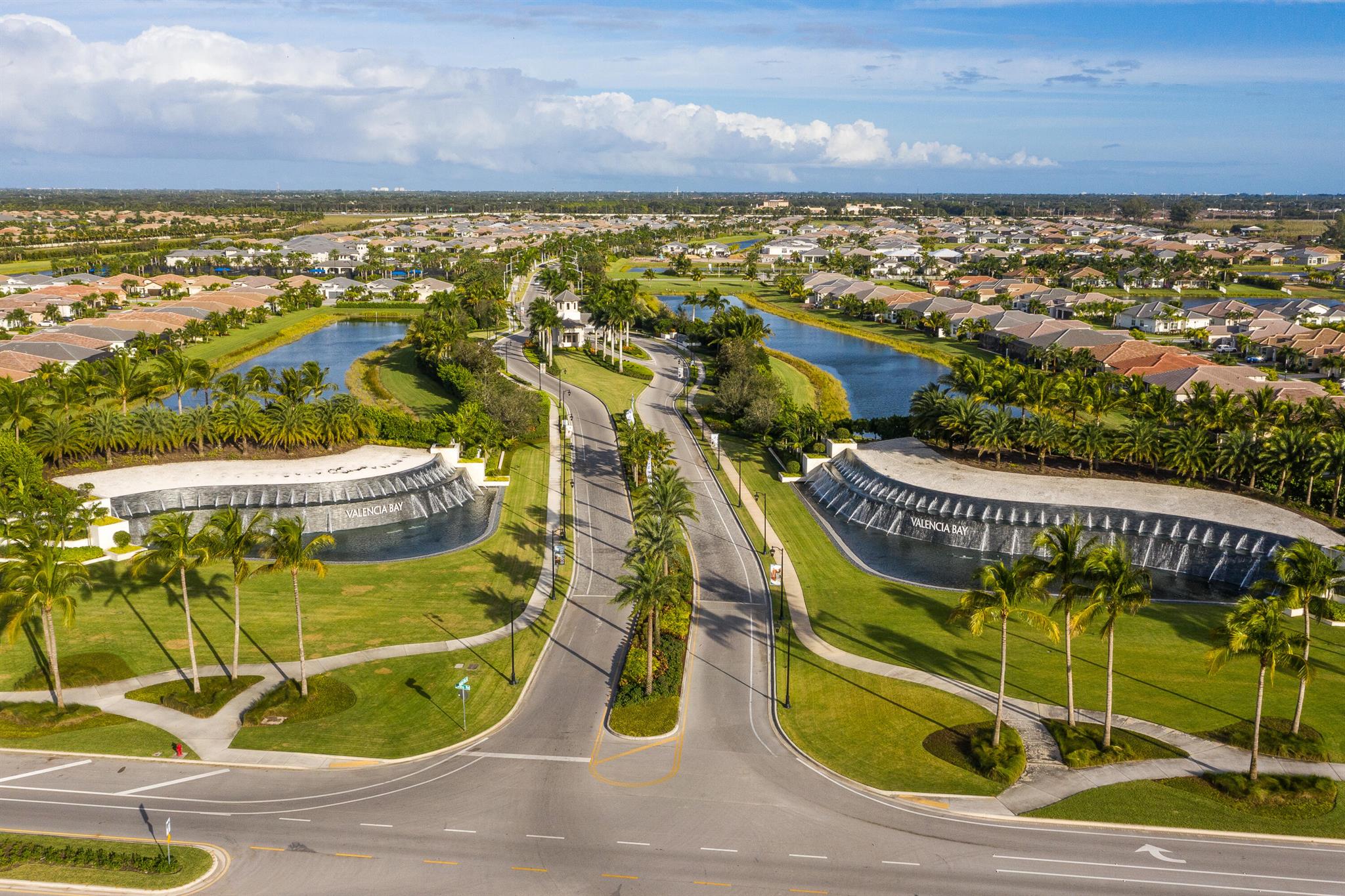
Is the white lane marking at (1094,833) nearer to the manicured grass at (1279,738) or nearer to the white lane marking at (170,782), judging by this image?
the manicured grass at (1279,738)

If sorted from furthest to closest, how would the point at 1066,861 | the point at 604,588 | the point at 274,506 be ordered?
the point at 274,506
the point at 604,588
the point at 1066,861

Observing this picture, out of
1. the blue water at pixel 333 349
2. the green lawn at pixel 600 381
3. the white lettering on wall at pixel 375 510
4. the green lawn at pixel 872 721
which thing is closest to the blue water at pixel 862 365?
the green lawn at pixel 600 381

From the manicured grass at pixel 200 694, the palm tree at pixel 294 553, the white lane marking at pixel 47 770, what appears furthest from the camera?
the manicured grass at pixel 200 694

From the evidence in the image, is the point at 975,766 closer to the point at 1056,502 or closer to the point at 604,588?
the point at 604,588

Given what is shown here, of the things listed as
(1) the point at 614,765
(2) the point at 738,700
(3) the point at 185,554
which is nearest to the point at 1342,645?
(2) the point at 738,700

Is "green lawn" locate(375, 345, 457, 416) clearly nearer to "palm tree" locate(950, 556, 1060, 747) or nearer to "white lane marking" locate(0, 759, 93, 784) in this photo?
"white lane marking" locate(0, 759, 93, 784)

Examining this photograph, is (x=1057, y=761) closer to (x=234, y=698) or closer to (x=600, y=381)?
(x=234, y=698)

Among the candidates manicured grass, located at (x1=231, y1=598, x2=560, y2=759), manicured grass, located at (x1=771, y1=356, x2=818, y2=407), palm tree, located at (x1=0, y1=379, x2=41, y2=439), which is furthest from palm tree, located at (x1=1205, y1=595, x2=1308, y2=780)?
palm tree, located at (x1=0, y1=379, x2=41, y2=439)
